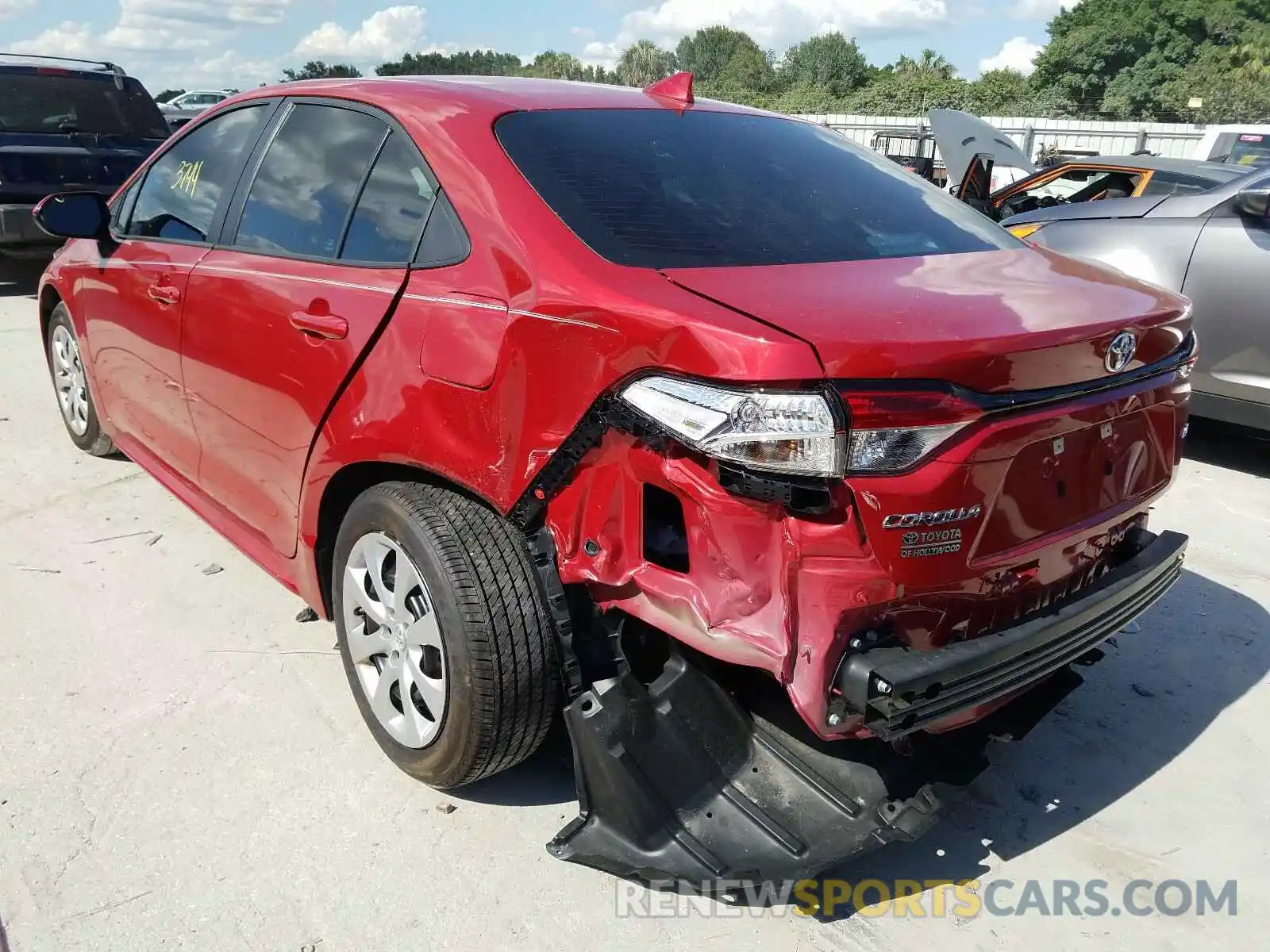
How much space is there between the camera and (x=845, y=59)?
3374 inches

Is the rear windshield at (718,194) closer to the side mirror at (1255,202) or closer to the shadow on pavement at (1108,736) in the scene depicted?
the shadow on pavement at (1108,736)

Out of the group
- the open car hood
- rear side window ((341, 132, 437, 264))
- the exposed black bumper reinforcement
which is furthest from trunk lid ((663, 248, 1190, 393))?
the open car hood

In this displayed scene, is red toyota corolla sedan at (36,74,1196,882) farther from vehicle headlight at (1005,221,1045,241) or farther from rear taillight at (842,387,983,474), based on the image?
vehicle headlight at (1005,221,1045,241)

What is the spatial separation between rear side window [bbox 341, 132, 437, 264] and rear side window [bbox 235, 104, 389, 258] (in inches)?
2.2

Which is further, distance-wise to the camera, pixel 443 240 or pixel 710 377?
pixel 443 240

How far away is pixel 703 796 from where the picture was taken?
83.9 inches

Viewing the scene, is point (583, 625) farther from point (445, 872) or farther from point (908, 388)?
point (908, 388)

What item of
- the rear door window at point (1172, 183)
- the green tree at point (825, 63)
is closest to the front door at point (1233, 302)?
the rear door window at point (1172, 183)

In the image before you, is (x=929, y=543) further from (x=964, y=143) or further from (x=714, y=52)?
(x=714, y=52)

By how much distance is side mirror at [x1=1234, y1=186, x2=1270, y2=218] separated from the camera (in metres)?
4.67

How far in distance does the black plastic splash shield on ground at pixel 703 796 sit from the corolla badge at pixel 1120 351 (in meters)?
0.99

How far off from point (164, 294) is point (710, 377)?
241 cm

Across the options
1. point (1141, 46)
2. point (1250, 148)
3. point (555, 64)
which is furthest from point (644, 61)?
point (1250, 148)

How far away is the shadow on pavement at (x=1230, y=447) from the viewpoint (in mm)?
5328
